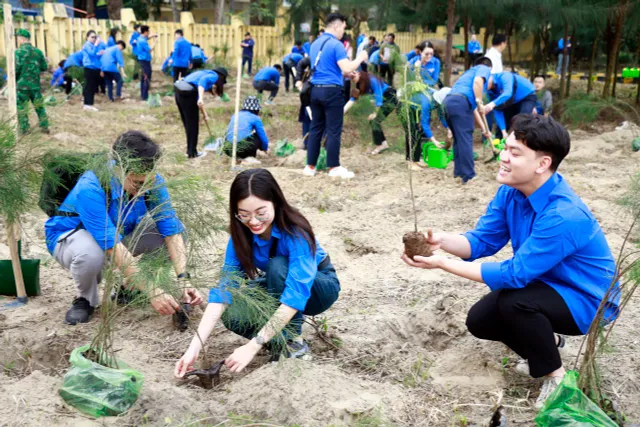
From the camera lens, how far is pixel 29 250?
4.73m

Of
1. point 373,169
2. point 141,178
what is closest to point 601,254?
point 141,178

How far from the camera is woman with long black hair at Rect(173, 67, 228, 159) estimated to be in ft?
26.7

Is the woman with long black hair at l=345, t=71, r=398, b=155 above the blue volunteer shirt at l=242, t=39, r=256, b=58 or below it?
below

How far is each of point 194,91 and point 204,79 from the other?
0.65 feet

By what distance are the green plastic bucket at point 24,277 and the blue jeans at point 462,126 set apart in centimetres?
441

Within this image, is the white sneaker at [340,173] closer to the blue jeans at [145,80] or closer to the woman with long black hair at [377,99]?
the woman with long black hair at [377,99]

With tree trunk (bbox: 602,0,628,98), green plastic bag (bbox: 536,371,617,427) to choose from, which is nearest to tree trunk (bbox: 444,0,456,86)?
tree trunk (bbox: 602,0,628,98)

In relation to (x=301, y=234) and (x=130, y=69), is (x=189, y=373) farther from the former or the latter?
(x=130, y=69)

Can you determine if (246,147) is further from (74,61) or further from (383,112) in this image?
(74,61)

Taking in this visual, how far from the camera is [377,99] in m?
8.84

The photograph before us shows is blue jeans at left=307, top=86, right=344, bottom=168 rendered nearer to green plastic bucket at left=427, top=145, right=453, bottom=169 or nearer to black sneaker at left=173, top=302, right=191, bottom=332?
green plastic bucket at left=427, top=145, right=453, bottom=169

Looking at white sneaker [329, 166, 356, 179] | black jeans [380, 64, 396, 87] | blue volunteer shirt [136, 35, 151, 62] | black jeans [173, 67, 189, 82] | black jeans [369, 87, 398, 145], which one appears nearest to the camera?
white sneaker [329, 166, 356, 179]

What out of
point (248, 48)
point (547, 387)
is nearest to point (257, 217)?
point (547, 387)

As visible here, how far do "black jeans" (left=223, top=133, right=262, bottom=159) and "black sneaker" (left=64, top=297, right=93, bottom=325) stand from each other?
4.03 meters
